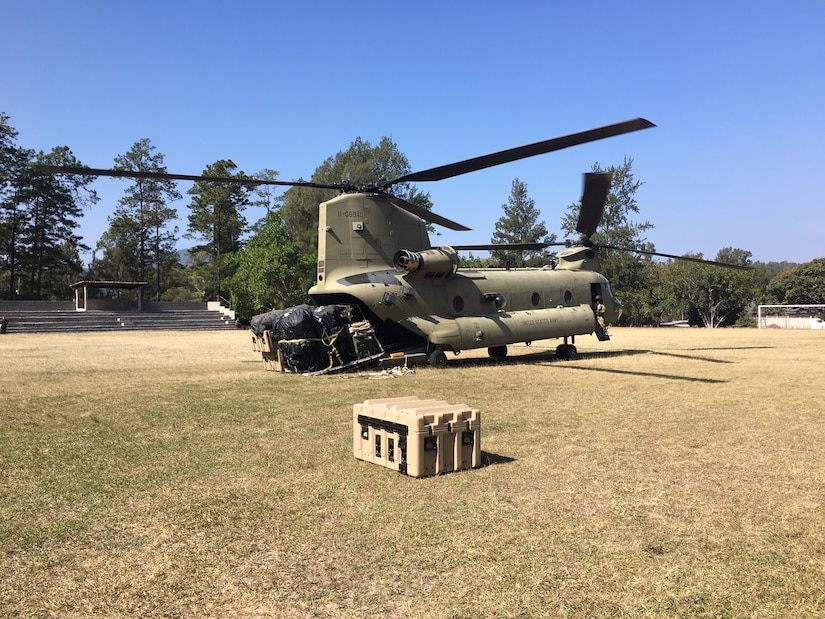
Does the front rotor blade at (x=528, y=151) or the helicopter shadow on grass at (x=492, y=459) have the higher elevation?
the front rotor blade at (x=528, y=151)

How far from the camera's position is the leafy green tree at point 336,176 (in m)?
60.1

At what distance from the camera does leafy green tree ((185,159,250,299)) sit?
224ft

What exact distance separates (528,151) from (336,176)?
171 feet

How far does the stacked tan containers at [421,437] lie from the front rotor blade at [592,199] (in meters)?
12.3

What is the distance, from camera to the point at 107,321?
1709 inches

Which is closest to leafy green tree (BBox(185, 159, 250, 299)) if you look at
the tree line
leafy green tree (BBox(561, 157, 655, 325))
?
the tree line

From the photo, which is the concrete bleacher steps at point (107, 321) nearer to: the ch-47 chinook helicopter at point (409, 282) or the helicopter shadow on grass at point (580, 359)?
the ch-47 chinook helicopter at point (409, 282)

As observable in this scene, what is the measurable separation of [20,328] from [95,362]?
83.9 ft

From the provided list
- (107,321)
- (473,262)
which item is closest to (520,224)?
(473,262)

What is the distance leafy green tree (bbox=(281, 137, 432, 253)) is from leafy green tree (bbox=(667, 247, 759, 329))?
3014 cm

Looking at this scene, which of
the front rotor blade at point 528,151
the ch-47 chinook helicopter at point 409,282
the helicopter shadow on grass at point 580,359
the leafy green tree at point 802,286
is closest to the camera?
the front rotor blade at point 528,151

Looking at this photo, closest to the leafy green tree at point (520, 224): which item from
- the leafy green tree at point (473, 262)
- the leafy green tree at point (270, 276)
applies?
the leafy green tree at point (473, 262)

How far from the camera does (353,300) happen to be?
51.2 feet

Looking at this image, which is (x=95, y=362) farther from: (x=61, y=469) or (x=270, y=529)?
(x=270, y=529)
